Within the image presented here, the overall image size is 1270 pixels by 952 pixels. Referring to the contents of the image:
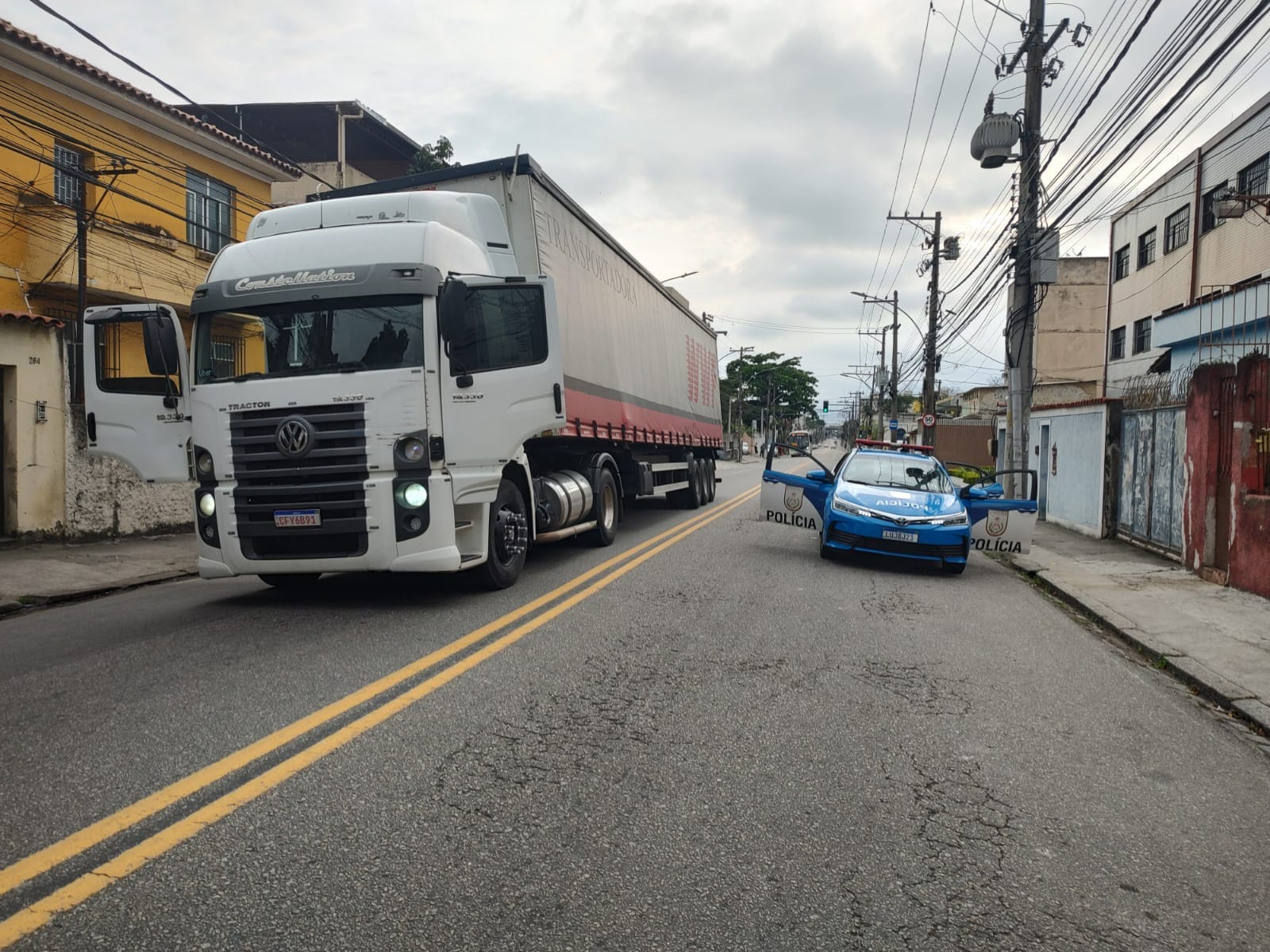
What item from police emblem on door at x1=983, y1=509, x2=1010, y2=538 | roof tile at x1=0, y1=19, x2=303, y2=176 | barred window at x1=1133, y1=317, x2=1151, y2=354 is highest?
roof tile at x1=0, y1=19, x2=303, y2=176

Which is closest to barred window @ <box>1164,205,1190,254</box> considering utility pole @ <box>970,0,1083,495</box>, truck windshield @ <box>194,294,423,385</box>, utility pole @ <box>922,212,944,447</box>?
utility pole @ <box>922,212,944,447</box>

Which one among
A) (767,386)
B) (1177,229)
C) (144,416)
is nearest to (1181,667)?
(144,416)

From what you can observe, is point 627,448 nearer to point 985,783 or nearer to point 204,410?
point 204,410

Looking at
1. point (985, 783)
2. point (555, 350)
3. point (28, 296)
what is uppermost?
point (28, 296)

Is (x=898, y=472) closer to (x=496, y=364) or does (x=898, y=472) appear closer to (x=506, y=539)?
(x=506, y=539)

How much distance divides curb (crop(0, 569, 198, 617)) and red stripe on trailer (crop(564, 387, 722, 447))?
489 centimetres

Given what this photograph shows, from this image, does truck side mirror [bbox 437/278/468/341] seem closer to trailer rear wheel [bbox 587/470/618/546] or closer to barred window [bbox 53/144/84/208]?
trailer rear wheel [bbox 587/470/618/546]

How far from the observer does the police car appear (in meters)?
10.6

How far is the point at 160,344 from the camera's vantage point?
730 centimetres

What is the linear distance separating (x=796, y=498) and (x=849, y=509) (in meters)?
1.20

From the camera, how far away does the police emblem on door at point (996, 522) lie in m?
11.4

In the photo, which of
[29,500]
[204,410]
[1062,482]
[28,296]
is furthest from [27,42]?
[1062,482]

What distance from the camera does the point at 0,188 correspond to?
13.5 m

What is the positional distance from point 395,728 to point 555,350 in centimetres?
Result: 417
